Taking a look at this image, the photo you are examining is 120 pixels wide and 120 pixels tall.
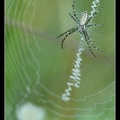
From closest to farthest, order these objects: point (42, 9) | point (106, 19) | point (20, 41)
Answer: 1. point (106, 19)
2. point (42, 9)
3. point (20, 41)

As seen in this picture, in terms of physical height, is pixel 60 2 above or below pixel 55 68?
above

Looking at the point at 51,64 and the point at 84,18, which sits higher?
the point at 84,18

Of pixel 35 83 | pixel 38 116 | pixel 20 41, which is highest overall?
pixel 20 41

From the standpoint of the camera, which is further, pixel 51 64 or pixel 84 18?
pixel 51 64

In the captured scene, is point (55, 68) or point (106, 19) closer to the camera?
point (106, 19)

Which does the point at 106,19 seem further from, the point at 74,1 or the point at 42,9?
the point at 42,9

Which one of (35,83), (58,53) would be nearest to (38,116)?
(35,83)

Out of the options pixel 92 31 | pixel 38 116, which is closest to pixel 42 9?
pixel 92 31

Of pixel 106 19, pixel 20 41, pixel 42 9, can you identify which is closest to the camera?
pixel 106 19
